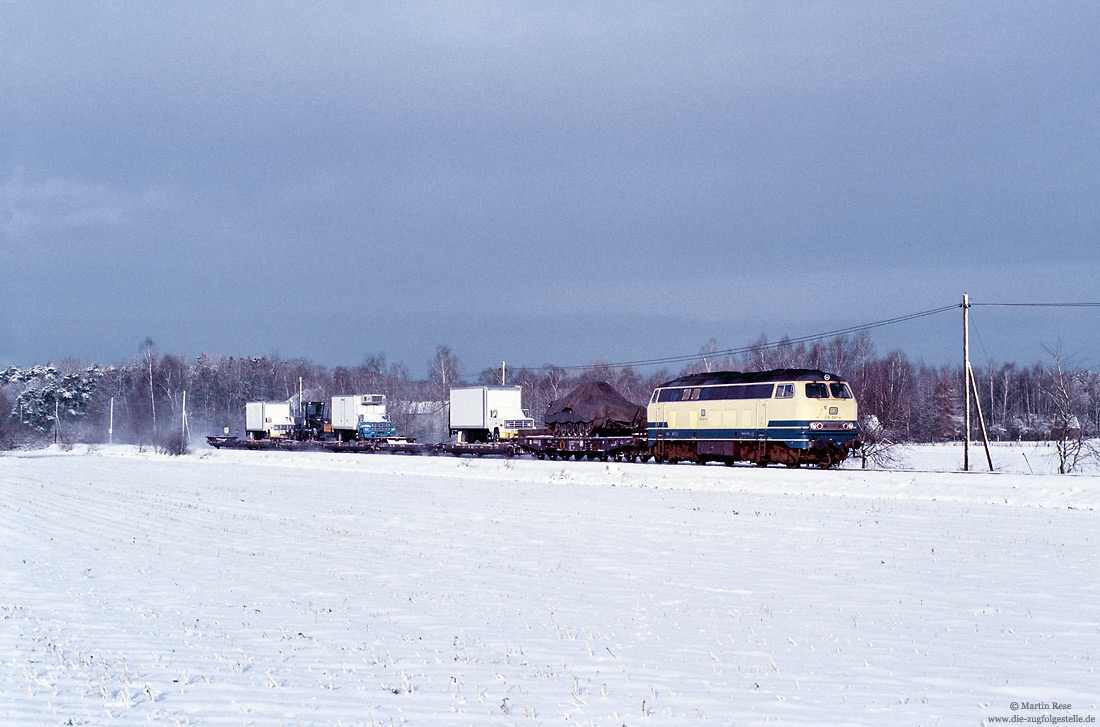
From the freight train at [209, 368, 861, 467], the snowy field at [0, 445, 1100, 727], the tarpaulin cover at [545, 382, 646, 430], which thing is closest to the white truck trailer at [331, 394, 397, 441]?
the freight train at [209, 368, 861, 467]

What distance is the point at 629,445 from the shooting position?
49656mm

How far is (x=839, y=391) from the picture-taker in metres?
40.9

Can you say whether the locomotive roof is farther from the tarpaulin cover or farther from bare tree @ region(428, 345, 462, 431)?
bare tree @ region(428, 345, 462, 431)

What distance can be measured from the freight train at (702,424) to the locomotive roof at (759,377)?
5 cm

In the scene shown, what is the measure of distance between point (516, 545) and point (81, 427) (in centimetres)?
12495

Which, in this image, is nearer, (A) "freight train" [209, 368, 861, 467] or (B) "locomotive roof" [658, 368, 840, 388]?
(A) "freight train" [209, 368, 861, 467]

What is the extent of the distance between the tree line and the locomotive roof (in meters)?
42.3

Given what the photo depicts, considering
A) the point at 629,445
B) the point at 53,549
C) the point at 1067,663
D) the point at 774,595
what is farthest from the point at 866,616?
the point at 629,445

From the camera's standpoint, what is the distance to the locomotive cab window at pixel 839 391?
133ft

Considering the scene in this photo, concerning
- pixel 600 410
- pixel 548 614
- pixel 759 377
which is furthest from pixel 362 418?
pixel 548 614

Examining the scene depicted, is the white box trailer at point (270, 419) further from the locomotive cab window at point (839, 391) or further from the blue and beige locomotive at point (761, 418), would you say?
the locomotive cab window at point (839, 391)

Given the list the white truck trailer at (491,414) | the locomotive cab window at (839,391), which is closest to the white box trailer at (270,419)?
the white truck trailer at (491,414)

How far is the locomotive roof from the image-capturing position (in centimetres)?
4062

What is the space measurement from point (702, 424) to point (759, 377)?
372 cm
